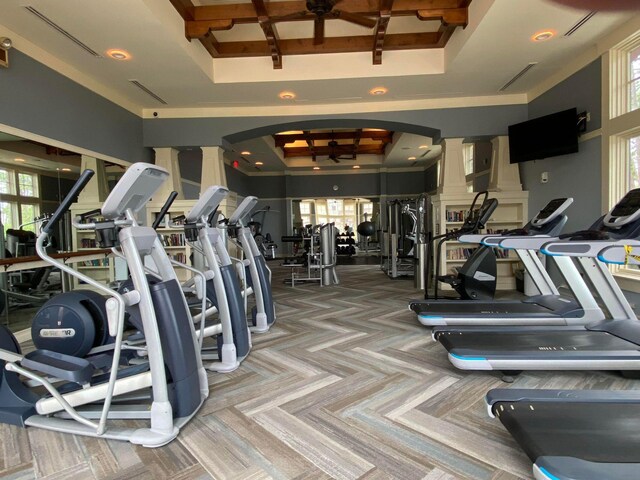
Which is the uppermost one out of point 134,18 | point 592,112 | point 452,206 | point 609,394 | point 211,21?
point 211,21

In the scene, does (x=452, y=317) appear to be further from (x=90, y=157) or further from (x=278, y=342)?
(x=90, y=157)

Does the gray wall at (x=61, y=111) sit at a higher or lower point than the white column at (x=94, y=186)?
higher

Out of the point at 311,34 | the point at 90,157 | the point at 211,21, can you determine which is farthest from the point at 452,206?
the point at 90,157

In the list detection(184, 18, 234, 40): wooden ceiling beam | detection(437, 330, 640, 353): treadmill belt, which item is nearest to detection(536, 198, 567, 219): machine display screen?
detection(437, 330, 640, 353): treadmill belt

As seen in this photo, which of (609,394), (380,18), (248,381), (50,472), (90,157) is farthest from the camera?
(90,157)

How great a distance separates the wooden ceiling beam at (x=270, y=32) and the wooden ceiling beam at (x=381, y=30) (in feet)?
4.06

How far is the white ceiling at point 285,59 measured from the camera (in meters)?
3.39

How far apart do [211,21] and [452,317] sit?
4.13 metres

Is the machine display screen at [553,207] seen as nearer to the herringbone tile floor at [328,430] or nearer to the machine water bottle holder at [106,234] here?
the herringbone tile floor at [328,430]

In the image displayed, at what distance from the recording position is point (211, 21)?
3.99 meters

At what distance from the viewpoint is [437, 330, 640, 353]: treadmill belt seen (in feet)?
7.97

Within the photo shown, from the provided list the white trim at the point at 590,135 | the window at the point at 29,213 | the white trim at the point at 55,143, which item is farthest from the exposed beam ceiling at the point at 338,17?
the window at the point at 29,213

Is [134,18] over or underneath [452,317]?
over

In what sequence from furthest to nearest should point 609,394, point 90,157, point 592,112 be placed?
point 90,157 → point 592,112 → point 609,394
